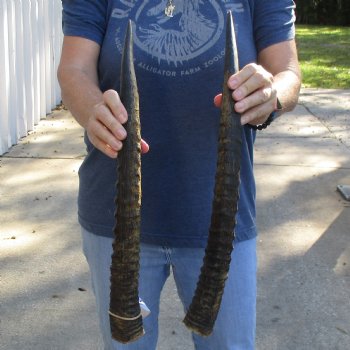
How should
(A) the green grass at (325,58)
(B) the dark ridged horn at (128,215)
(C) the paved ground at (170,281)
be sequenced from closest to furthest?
1. (B) the dark ridged horn at (128,215)
2. (C) the paved ground at (170,281)
3. (A) the green grass at (325,58)

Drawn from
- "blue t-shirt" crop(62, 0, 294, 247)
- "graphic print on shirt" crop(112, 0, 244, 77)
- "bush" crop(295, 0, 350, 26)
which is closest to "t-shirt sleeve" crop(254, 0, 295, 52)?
"blue t-shirt" crop(62, 0, 294, 247)

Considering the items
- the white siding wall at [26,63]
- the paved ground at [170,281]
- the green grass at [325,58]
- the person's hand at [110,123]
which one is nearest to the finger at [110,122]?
the person's hand at [110,123]

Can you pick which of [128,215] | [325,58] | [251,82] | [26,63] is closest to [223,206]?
[128,215]

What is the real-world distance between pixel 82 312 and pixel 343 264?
194 cm

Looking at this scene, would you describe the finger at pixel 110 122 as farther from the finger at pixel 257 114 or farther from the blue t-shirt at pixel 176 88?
the blue t-shirt at pixel 176 88

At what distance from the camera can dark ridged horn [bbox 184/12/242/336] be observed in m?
1.53

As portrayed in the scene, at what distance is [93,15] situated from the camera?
2.11 metres

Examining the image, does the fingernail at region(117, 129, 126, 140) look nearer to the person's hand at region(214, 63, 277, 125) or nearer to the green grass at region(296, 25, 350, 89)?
the person's hand at region(214, 63, 277, 125)

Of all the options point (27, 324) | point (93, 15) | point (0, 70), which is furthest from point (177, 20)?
point (0, 70)

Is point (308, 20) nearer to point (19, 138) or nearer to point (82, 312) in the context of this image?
point (19, 138)

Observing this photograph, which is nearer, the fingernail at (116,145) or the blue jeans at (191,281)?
the fingernail at (116,145)

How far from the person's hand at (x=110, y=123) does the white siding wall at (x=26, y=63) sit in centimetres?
584

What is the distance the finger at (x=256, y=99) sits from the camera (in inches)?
62.2

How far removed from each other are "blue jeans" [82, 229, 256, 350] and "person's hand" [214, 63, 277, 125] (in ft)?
2.05
